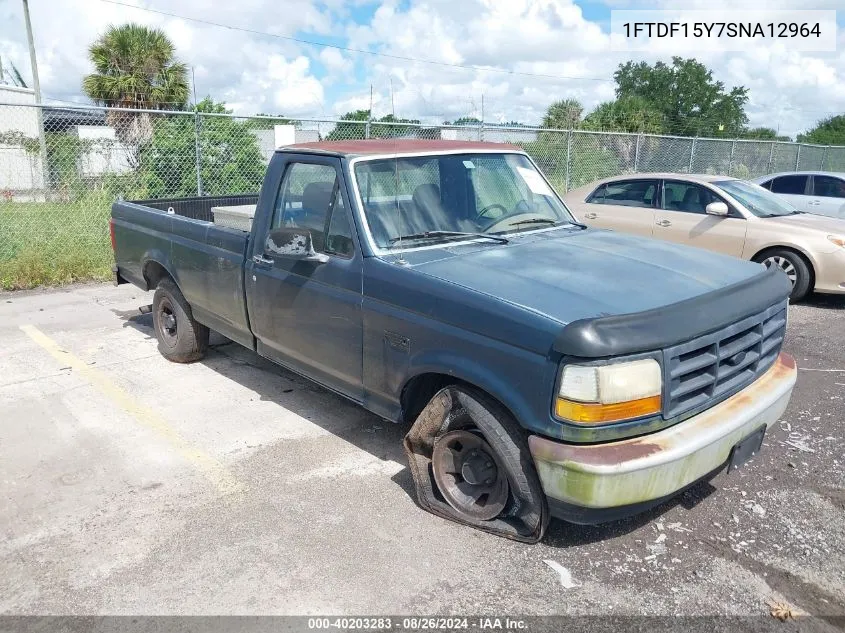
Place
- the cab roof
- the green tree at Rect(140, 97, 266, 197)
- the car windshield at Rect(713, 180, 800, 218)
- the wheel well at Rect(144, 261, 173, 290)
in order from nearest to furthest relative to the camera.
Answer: the cab roof < the wheel well at Rect(144, 261, 173, 290) < the car windshield at Rect(713, 180, 800, 218) < the green tree at Rect(140, 97, 266, 197)

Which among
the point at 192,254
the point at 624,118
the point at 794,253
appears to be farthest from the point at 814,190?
the point at 624,118

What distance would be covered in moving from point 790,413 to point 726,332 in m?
2.30

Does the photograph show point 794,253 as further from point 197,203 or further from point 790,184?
point 197,203

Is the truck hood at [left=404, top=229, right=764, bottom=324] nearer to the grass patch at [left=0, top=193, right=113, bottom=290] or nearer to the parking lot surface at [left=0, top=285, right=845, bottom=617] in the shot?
the parking lot surface at [left=0, top=285, right=845, bottom=617]

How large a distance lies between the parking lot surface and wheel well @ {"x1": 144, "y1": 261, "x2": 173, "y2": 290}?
3.91ft

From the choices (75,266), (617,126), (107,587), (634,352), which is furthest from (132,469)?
(617,126)

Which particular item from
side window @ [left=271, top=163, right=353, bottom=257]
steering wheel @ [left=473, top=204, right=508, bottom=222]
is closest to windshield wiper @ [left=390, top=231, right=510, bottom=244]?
steering wheel @ [left=473, top=204, right=508, bottom=222]

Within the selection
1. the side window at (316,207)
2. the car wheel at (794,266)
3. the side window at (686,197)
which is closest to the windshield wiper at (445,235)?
the side window at (316,207)

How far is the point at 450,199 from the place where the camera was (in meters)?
4.14

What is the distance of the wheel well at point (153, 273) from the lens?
6.04m

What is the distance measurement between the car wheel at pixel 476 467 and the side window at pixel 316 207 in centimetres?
109

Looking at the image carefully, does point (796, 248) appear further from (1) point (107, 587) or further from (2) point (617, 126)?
(2) point (617, 126)

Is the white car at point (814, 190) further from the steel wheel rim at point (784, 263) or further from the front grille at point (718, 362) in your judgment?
the front grille at point (718, 362)

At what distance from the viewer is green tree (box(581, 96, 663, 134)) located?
87.7ft
